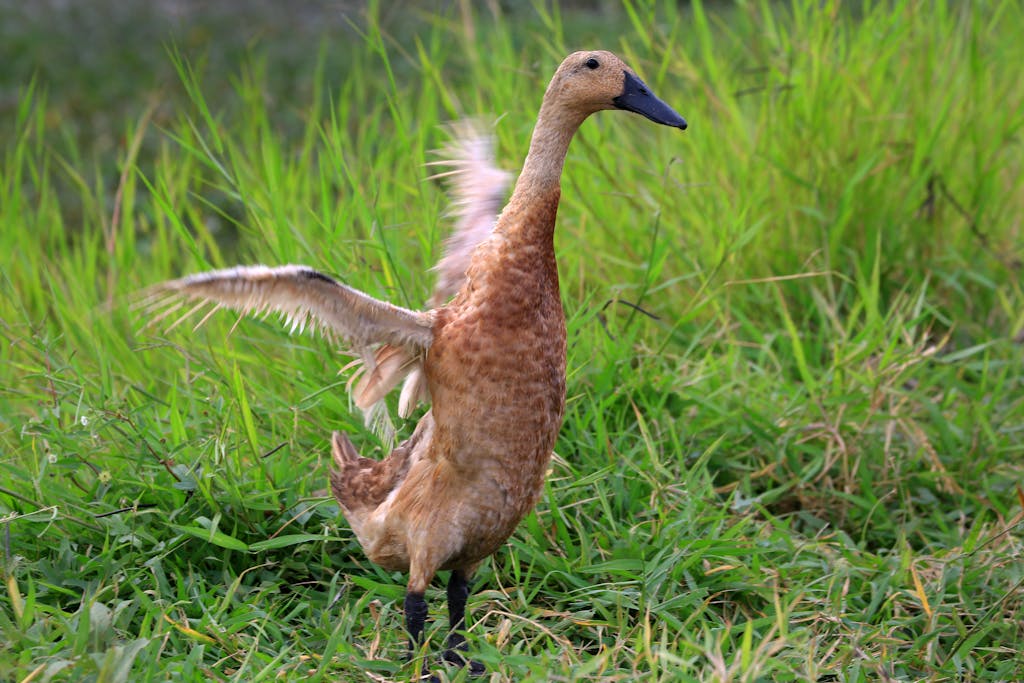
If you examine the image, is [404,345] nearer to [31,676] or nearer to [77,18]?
[31,676]

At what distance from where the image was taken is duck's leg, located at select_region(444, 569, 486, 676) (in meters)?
2.93

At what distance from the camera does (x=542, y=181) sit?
2762 millimetres

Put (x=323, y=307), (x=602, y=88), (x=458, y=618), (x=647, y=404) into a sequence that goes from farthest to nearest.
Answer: (x=647, y=404)
(x=458, y=618)
(x=602, y=88)
(x=323, y=307)

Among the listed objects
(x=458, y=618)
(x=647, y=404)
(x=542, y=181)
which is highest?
(x=542, y=181)

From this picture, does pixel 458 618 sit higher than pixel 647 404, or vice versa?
pixel 647 404

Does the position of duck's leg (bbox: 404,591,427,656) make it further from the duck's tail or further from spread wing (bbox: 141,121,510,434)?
spread wing (bbox: 141,121,510,434)

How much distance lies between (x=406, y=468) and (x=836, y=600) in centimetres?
119

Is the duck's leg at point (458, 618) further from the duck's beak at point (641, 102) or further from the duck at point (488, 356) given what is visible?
the duck's beak at point (641, 102)

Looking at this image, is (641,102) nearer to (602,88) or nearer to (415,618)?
(602,88)

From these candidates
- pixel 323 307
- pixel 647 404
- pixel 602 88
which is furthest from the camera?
pixel 647 404

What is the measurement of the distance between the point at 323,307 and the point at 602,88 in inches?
32.5

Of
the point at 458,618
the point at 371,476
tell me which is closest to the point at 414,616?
the point at 458,618

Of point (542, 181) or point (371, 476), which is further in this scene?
point (371, 476)

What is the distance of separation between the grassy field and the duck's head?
851 millimetres
